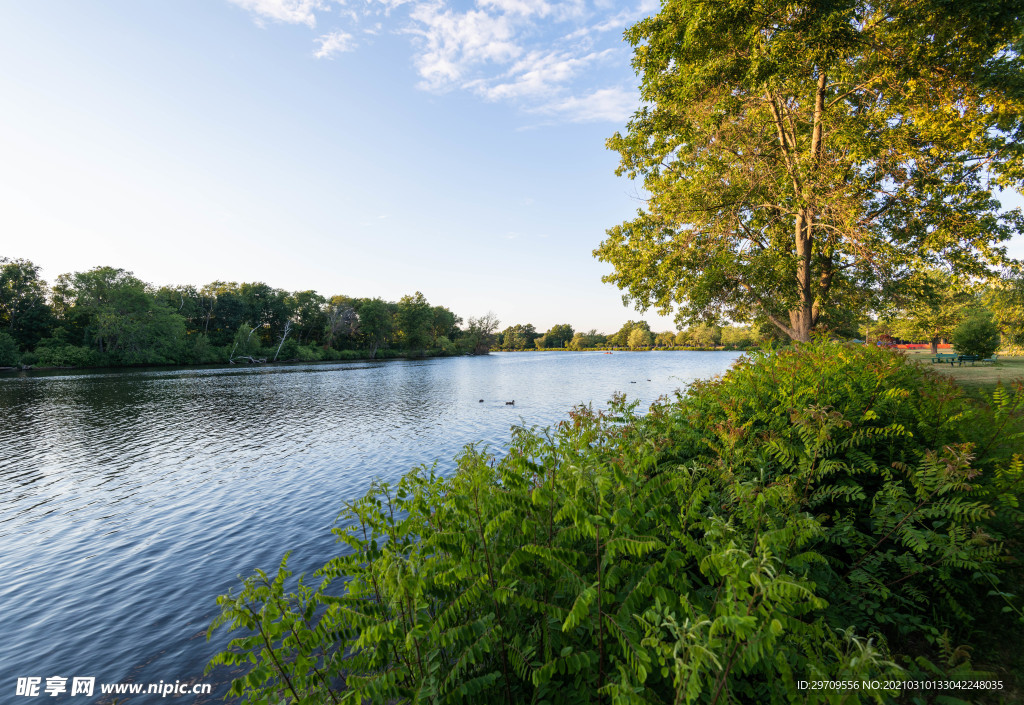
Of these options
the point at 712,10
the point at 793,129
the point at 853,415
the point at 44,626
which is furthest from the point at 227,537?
the point at 793,129

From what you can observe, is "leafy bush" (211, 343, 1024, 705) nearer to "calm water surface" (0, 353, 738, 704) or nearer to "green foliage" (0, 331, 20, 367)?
"calm water surface" (0, 353, 738, 704)

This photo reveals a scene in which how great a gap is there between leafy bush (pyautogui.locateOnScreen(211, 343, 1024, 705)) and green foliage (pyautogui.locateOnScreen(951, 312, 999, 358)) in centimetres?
5919

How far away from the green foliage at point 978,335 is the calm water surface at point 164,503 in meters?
46.1

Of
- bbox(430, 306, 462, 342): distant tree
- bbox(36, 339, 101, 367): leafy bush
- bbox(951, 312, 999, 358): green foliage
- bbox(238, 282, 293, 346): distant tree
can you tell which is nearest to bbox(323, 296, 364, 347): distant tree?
bbox(238, 282, 293, 346): distant tree

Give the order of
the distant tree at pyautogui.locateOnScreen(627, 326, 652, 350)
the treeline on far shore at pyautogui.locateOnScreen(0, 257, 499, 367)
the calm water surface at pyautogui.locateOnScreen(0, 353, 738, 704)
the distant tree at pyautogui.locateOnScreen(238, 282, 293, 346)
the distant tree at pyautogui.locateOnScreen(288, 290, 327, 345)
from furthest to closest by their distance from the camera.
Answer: the distant tree at pyautogui.locateOnScreen(627, 326, 652, 350) → the distant tree at pyautogui.locateOnScreen(288, 290, 327, 345) → the distant tree at pyautogui.locateOnScreen(238, 282, 293, 346) → the treeline on far shore at pyautogui.locateOnScreen(0, 257, 499, 367) → the calm water surface at pyautogui.locateOnScreen(0, 353, 738, 704)

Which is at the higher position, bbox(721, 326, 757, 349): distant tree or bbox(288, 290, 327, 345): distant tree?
bbox(288, 290, 327, 345): distant tree

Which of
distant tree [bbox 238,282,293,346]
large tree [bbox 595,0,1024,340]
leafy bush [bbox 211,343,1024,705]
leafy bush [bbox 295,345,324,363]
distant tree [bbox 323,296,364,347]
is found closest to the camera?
leafy bush [bbox 211,343,1024,705]

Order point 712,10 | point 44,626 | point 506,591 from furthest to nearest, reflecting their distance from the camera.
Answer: point 712,10, point 44,626, point 506,591

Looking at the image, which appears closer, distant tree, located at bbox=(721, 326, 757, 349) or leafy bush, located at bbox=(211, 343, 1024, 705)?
leafy bush, located at bbox=(211, 343, 1024, 705)

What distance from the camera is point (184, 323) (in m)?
96.5

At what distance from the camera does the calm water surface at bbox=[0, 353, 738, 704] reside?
26.0ft

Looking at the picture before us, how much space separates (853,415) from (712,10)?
1426 cm

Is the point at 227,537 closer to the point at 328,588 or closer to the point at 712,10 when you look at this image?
the point at 328,588

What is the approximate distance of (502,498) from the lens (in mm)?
3725
